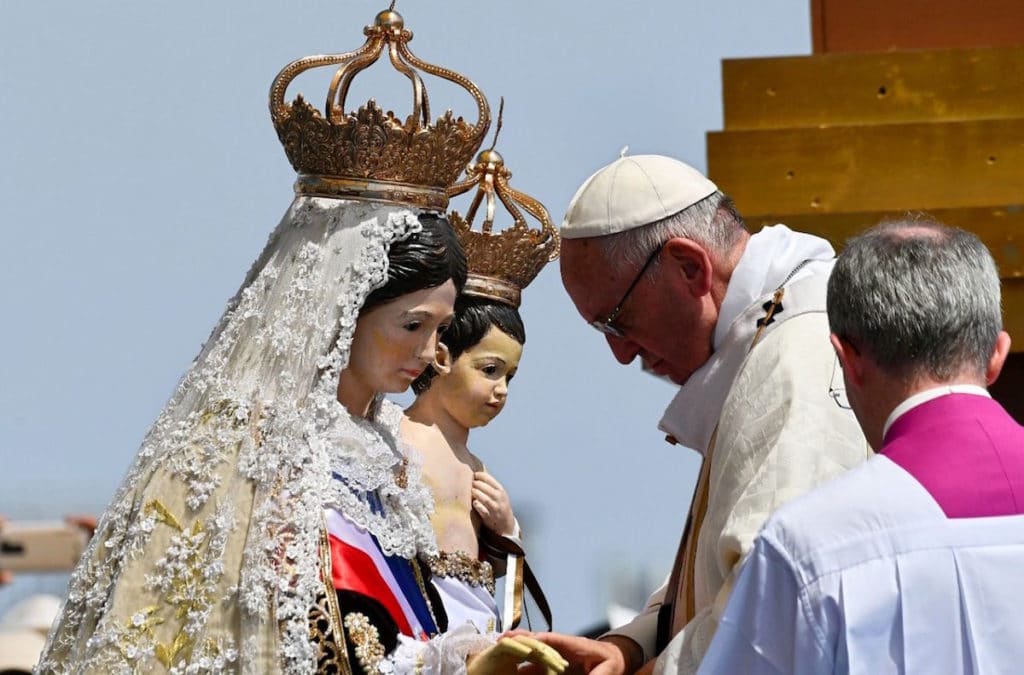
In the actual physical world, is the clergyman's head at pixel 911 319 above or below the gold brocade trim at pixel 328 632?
above

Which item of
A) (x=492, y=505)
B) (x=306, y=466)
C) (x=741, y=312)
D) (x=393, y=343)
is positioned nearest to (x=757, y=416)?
(x=741, y=312)

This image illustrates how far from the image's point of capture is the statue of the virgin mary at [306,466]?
4.39 m

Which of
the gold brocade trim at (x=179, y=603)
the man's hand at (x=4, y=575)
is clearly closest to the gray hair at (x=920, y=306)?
the gold brocade trim at (x=179, y=603)

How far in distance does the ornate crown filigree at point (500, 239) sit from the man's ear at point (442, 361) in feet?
0.62

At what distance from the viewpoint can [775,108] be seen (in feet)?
27.9

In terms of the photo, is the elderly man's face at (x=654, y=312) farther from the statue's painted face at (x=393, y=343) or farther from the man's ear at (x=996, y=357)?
the man's ear at (x=996, y=357)

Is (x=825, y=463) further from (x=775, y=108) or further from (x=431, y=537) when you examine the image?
(x=775, y=108)

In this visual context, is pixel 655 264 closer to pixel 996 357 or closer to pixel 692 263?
pixel 692 263

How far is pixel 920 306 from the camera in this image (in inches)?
130

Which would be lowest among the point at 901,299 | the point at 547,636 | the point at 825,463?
the point at 547,636

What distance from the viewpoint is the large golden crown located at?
4867 millimetres

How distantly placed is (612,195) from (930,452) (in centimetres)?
176

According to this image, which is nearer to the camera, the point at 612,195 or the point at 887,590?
the point at 887,590

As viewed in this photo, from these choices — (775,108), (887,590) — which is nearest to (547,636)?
(887,590)
